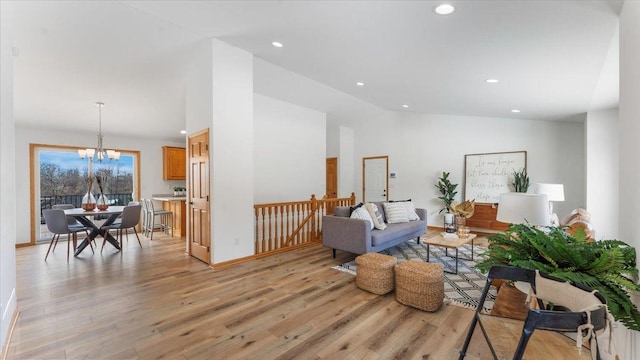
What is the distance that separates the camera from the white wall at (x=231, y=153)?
3.62 meters

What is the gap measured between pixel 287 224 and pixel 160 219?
13.5 feet

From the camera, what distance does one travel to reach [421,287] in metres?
2.55

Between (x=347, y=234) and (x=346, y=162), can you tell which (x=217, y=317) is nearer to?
(x=347, y=234)

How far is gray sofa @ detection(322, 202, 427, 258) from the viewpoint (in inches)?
149

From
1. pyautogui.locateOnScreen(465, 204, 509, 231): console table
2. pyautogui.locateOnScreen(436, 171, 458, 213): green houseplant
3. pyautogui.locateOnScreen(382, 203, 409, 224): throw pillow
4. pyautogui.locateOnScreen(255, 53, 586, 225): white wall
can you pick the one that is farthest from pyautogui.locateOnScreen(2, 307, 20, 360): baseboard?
pyautogui.locateOnScreen(465, 204, 509, 231): console table

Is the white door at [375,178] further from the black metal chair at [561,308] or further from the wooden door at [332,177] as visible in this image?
the black metal chair at [561,308]

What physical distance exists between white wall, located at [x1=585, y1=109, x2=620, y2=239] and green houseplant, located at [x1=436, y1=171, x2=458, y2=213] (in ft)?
7.53

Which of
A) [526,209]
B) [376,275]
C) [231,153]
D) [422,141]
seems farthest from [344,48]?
[422,141]

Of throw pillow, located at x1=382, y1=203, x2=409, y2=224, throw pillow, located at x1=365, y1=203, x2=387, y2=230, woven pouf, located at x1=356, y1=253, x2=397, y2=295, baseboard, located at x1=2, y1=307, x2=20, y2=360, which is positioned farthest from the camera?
throw pillow, located at x1=382, y1=203, x2=409, y2=224

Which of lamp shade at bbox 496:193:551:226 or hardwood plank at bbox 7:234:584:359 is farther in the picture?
lamp shade at bbox 496:193:551:226

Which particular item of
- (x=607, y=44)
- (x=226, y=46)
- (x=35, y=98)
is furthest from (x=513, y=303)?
(x=35, y=98)

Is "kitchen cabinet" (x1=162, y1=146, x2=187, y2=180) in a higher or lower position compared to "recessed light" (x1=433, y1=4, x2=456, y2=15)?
lower

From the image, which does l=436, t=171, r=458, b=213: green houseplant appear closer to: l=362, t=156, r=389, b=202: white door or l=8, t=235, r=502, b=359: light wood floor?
l=362, t=156, r=389, b=202: white door

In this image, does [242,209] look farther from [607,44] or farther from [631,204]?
[607,44]
